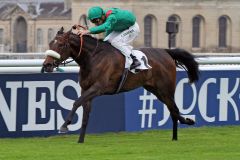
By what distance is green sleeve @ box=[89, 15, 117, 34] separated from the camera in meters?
13.4

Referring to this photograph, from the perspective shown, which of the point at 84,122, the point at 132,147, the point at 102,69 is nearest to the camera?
the point at 132,147

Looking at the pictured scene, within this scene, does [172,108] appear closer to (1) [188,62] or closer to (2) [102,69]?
(1) [188,62]

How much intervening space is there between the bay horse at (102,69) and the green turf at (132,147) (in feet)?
1.21

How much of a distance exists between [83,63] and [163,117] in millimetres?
2683

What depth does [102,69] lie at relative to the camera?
13.6 metres

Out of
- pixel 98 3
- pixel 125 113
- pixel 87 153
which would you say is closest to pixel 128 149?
pixel 87 153

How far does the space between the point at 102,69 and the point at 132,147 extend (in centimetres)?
117

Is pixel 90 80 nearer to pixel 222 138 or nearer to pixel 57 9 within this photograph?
pixel 222 138

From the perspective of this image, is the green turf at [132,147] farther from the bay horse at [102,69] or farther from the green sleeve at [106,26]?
the green sleeve at [106,26]

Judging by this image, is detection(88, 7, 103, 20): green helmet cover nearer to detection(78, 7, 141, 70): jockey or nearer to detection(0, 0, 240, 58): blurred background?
detection(78, 7, 141, 70): jockey

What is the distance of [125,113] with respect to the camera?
1544 centimetres

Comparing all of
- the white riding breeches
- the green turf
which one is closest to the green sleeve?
the white riding breeches

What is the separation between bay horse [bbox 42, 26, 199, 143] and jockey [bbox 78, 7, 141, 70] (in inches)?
3.6

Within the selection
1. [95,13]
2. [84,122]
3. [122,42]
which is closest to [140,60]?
[122,42]
